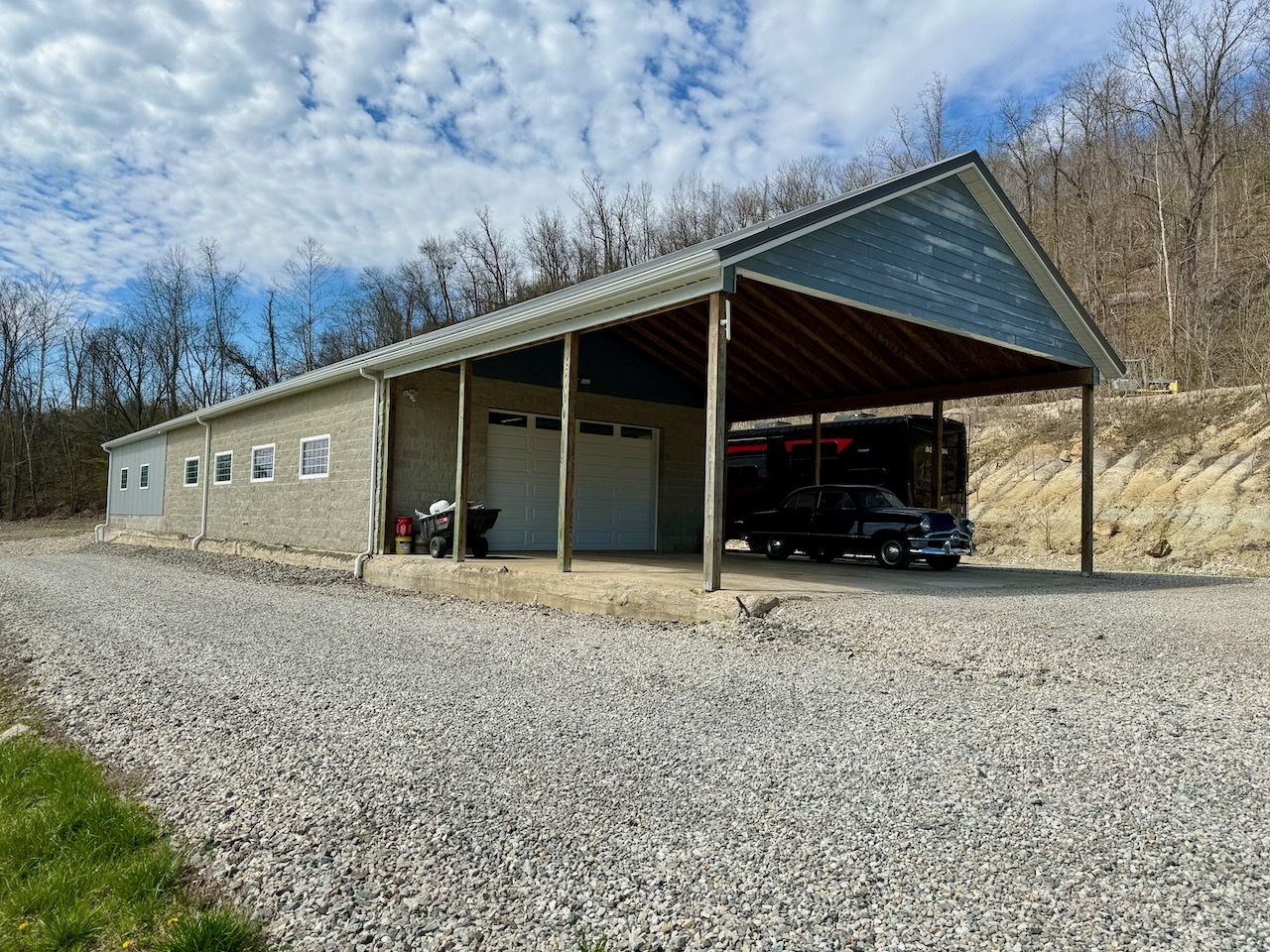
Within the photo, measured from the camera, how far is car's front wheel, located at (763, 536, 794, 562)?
48.9ft

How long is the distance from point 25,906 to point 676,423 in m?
13.8

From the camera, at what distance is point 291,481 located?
15680 mm

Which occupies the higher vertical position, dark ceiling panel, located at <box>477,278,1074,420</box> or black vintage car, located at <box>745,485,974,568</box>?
dark ceiling panel, located at <box>477,278,1074,420</box>

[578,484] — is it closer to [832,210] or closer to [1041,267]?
[832,210]

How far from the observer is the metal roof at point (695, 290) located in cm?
822

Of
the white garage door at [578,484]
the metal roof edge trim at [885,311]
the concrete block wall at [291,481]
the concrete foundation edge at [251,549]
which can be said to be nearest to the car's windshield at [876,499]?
the metal roof edge trim at [885,311]

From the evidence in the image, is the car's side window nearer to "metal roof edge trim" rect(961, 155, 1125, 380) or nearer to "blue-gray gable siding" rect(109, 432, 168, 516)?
"metal roof edge trim" rect(961, 155, 1125, 380)

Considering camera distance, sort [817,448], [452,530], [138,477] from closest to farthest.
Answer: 1. [452,530]
2. [817,448]
3. [138,477]

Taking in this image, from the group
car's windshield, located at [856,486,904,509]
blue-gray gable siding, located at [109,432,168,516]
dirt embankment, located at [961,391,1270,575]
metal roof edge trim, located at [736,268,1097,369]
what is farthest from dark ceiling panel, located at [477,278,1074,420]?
blue-gray gable siding, located at [109,432,168,516]

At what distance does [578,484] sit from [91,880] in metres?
11.8

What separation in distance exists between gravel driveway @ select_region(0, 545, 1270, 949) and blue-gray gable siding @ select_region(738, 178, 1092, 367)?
3851mm

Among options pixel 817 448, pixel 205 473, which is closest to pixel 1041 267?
pixel 817 448

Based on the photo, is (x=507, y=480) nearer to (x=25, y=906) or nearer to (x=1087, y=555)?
(x=1087, y=555)

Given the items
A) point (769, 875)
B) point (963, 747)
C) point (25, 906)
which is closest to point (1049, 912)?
point (769, 875)
